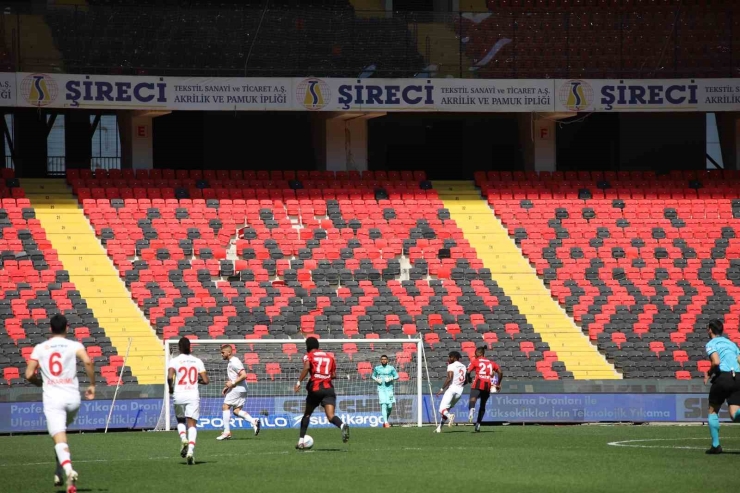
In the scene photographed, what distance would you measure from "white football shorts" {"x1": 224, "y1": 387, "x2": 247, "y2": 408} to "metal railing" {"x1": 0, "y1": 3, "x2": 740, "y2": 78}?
14.9 meters

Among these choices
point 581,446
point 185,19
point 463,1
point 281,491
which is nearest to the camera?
point 281,491

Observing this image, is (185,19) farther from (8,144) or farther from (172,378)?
(172,378)

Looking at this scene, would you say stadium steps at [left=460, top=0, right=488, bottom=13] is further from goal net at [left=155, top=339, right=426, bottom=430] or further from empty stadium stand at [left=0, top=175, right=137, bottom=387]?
empty stadium stand at [left=0, top=175, right=137, bottom=387]

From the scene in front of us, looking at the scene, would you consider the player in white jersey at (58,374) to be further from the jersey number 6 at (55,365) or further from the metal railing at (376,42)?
the metal railing at (376,42)

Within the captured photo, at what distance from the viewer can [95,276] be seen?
31422mm

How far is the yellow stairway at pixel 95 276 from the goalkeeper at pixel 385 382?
543 cm

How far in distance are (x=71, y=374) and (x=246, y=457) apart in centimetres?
507

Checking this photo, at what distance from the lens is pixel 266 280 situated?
3225 cm

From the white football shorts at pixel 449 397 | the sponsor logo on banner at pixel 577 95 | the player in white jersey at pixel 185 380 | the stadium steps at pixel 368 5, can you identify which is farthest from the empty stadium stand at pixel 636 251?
the player in white jersey at pixel 185 380

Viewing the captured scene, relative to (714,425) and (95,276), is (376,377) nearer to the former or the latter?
Answer: (95,276)

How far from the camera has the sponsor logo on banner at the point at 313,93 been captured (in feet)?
115

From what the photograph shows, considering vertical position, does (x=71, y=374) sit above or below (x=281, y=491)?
above

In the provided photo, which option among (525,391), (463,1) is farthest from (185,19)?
(525,391)

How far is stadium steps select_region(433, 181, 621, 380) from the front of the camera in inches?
1203
